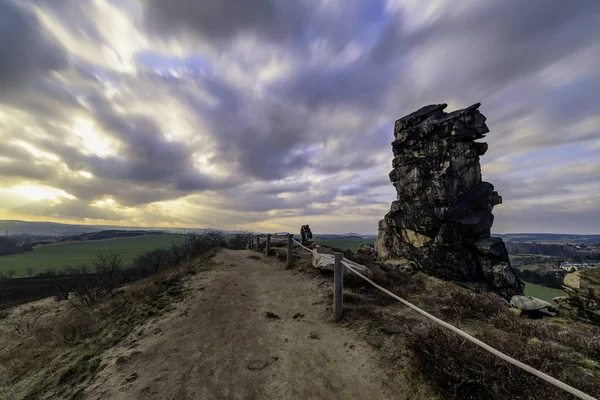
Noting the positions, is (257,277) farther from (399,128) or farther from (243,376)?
(399,128)

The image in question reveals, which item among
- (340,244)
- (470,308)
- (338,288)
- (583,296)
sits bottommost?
(340,244)

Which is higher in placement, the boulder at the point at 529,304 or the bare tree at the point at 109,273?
the boulder at the point at 529,304

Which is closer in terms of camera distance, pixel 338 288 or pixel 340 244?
pixel 338 288

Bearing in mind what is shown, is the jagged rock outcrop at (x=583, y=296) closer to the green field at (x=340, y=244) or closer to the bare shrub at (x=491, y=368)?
the bare shrub at (x=491, y=368)

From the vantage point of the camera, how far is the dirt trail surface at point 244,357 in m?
4.38

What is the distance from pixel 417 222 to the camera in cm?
4356

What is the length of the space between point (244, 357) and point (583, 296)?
602 inches

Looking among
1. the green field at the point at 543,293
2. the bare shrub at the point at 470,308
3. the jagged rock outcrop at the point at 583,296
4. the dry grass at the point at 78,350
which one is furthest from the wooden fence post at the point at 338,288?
the green field at the point at 543,293

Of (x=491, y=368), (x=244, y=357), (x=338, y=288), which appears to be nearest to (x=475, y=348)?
(x=491, y=368)

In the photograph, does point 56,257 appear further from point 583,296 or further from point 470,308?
point 583,296

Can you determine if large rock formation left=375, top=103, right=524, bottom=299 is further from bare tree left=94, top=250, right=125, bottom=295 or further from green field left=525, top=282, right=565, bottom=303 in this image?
bare tree left=94, top=250, right=125, bottom=295

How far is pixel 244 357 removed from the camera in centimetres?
538

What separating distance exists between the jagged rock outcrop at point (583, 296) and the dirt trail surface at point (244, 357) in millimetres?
11832

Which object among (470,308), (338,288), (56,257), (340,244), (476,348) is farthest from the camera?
(56,257)
